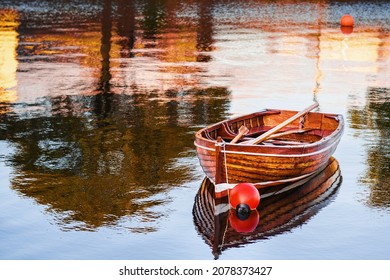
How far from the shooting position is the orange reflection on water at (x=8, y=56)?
96.6 feet

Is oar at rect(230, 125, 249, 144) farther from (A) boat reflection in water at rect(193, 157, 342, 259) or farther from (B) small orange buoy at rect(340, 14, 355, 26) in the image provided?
(B) small orange buoy at rect(340, 14, 355, 26)

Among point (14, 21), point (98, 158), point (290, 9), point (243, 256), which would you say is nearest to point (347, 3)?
point (290, 9)

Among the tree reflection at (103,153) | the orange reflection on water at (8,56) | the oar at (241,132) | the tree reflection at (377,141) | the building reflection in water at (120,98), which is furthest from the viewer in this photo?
the orange reflection on water at (8,56)

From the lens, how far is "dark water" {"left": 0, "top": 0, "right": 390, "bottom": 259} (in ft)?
52.9

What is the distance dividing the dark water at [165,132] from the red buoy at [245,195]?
1.29ft

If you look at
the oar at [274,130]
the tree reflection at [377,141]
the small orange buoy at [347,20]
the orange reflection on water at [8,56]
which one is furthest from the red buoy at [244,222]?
the small orange buoy at [347,20]

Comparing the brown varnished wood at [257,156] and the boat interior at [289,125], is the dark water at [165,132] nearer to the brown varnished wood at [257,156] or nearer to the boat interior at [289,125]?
the brown varnished wood at [257,156]

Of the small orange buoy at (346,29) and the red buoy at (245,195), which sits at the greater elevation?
the red buoy at (245,195)

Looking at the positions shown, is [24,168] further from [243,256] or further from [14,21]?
[14,21]

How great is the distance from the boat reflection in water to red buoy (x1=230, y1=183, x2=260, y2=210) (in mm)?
235

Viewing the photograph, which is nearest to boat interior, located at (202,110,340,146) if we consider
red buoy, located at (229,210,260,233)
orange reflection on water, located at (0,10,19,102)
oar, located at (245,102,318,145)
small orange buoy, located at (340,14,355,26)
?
oar, located at (245,102,318,145)

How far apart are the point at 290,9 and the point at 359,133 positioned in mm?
38839

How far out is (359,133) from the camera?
78.7 ft

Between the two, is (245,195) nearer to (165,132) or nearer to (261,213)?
(261,213)
